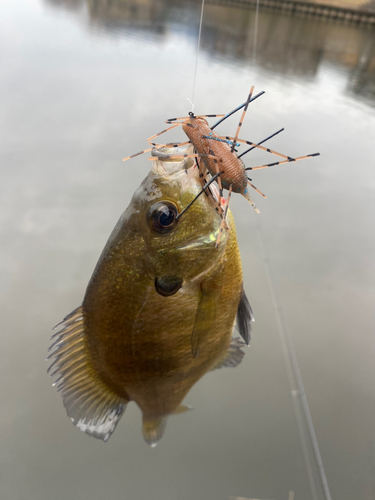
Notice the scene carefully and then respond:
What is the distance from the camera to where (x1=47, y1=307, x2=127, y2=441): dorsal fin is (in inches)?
47.8

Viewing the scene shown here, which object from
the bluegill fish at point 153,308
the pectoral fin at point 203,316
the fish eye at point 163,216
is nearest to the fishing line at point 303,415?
the bluegill fish at point 153,308

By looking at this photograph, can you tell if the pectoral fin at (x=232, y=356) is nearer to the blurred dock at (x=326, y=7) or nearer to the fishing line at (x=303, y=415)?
the fishing line at (x=303, y=415)

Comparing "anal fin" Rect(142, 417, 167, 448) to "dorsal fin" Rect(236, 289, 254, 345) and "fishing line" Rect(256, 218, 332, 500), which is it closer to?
"dorsal fin" Rect(236, 289, 254, 345)

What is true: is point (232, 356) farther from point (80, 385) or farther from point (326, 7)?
point (326, 7)

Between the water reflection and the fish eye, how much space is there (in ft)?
22.4

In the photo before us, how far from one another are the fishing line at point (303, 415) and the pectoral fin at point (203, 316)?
1.76m

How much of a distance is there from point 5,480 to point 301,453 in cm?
203

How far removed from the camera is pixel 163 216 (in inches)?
39.3

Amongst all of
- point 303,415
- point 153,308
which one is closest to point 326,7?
point 303,415

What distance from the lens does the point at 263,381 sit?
8.54 ft

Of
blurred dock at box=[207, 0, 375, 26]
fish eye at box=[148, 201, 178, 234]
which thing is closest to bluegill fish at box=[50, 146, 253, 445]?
fish eye at box=[148, 201, 178, 234]

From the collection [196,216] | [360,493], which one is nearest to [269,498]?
[360,493]

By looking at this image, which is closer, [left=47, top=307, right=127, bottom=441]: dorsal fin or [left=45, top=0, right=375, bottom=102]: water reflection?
[left=47, top=307, right=127, bottom=441]: dorsal fin

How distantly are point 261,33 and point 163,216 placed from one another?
48.5ft
